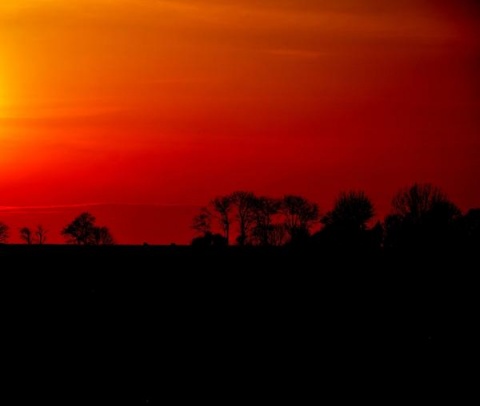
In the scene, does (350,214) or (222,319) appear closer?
→ (222,319)

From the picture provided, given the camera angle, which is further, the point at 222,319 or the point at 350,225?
the point at 350,225

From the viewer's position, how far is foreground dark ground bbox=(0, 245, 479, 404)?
3759 cm

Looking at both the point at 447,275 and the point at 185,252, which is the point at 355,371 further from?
the point at 185,252

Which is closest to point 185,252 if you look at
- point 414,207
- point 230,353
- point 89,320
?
point 89,320

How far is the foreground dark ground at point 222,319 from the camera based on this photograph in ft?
123

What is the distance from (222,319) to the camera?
47156mm

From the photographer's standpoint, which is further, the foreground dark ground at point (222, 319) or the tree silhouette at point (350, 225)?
the tree silhouette at point (350, 225)

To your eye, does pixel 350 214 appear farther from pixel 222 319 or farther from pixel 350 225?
pixel 222 319

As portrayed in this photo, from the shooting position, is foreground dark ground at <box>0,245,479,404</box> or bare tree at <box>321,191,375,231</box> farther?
bare tree at <box>321,191,375,231</box>

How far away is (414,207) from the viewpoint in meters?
96.9

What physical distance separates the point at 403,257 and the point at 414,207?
117 ft

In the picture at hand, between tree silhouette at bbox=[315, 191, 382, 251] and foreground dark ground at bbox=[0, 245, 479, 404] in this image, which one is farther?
tree silhouette at bbox=[315, 191, 382, 251]

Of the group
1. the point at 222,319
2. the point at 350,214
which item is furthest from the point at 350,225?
the point at 222,319

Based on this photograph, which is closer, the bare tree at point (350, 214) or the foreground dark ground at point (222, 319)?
the foreground dark ground at point (222, 319)
